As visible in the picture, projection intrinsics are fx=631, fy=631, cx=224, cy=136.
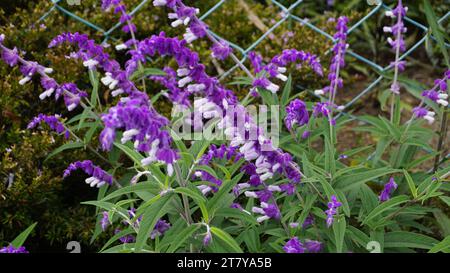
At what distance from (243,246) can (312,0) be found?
320cm

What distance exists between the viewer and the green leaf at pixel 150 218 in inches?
76.4

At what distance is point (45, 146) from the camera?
9.72 ft

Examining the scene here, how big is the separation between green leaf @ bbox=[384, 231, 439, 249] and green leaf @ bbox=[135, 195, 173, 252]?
34.8 inches

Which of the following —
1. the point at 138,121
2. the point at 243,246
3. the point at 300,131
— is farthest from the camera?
the point at 300,131

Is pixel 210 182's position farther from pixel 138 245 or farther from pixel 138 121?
pixel 138 121

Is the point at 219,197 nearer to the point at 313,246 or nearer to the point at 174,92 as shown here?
the point at 313,246

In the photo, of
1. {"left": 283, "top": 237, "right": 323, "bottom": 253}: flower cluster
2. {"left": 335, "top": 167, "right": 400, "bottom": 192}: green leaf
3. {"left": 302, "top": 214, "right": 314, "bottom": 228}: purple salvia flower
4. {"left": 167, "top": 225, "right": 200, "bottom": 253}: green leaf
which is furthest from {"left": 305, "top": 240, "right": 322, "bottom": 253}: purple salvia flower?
{"left": 167, "top": 225, "right": 200, "bottom": 253}: green leaf

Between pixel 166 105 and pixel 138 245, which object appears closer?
pixel 138 245

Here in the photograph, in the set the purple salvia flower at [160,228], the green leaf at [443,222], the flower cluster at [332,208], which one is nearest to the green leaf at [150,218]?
the purple salvia flower at [160,228]

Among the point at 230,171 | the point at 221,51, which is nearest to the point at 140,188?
the point at 230,171

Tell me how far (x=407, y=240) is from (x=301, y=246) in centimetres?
45

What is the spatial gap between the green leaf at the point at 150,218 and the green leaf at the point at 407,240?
88 cm

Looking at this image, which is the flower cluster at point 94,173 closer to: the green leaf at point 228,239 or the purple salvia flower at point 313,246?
the green leaf at point 228,239
